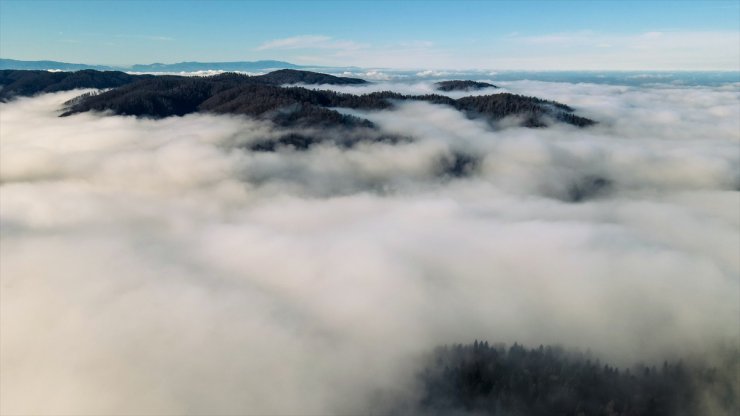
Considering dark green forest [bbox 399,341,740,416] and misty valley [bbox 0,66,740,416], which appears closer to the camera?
dark green forest [bbox 399,341,740,416]

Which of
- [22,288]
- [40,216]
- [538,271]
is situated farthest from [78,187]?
[538,271]

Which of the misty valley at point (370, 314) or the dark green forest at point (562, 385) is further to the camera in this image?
the misty valley at point (370, 314)

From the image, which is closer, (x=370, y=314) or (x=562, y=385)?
(x=562, y=385)

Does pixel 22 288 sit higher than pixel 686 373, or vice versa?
pixel 22 288

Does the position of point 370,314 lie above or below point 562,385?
below

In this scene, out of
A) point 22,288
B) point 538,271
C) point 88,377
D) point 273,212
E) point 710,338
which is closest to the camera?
point 88,377

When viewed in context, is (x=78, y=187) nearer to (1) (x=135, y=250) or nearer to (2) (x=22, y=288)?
(1) (x=135, y=250)

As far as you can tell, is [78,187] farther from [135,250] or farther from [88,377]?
[88,377]

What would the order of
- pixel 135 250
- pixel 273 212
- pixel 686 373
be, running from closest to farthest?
pixel 686 373
pixel 135 250
pixel 273 212

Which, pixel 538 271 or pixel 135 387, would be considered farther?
pixel 538 271
